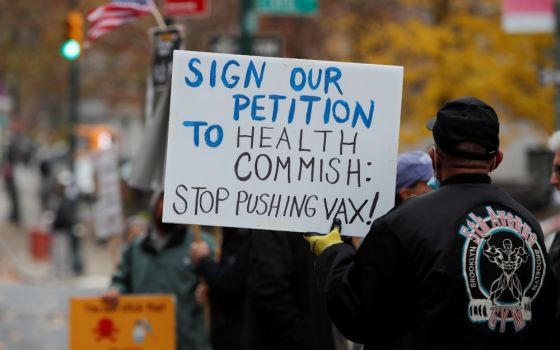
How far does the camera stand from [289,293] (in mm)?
5953

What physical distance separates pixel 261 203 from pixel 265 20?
832 inches

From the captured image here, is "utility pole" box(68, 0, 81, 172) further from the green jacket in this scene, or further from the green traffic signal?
the green jacket

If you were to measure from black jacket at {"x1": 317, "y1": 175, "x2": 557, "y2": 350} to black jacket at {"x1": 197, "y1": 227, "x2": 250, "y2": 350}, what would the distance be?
2.88 m

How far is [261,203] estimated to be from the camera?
14.4ft

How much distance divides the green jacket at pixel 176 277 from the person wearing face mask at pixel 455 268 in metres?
3.64

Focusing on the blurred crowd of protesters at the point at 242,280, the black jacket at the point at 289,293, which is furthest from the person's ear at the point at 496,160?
the black jacket at the point at 289,293

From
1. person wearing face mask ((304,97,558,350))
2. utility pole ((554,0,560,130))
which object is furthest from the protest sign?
utility pole ((554,0,560,130))

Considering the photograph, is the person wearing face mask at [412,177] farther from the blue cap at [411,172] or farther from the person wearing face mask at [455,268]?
the person wearing face mask at [455,268]

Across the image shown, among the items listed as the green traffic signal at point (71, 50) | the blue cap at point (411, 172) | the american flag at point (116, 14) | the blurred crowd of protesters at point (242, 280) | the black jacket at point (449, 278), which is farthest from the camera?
the green traffic signal at point (71, 50)

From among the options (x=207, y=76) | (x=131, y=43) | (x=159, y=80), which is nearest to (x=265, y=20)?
(x=131, y=43)

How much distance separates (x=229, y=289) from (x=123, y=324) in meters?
1.12

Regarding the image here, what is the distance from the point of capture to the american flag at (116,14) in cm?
798

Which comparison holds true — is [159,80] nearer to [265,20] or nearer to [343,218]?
[343,218]

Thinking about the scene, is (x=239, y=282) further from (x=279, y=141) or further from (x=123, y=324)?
(x=279, y=141)
